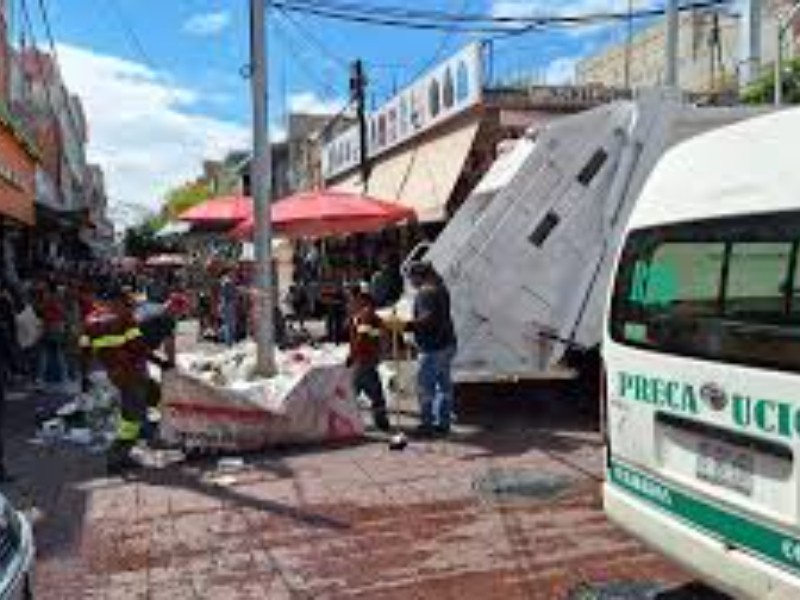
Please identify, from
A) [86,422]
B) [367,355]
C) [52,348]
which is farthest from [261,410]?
[52,348]

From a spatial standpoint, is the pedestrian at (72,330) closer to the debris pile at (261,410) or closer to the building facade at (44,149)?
the building facade at (44,149)

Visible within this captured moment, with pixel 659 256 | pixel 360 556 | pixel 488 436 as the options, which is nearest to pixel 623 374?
pixel 659 256

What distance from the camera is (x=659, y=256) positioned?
238 inches

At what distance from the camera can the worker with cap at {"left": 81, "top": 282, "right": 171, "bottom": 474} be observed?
11.6 meters

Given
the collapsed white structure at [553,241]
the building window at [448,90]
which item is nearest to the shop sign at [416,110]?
the building window at [448,90]

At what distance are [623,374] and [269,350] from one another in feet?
28.6

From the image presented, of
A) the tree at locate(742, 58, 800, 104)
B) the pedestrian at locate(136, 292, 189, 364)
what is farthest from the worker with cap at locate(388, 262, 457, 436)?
the tree at locate(742, 58, 800, 104)

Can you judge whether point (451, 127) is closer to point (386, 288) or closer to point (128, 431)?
point (386, 288)

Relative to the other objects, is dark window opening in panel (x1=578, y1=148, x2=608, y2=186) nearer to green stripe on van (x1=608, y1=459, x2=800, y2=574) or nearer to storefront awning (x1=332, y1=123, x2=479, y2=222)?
green stripe on van (x1=608, y1=459, x2=800, y2=574)

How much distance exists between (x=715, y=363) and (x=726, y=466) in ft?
1.32

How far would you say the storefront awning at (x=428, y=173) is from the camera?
2673cm

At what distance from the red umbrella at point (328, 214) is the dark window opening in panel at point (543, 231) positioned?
7.10m

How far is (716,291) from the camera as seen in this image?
5598 mm

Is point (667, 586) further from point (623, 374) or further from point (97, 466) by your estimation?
point (97, 466)
